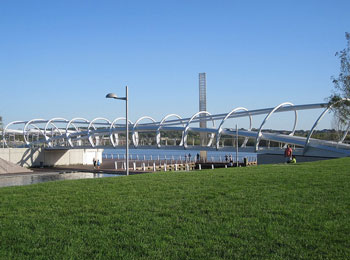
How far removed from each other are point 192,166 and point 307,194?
4427 centimetres

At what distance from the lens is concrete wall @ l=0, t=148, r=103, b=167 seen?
55.1 m

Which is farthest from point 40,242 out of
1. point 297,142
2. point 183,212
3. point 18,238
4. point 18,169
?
point 18,169

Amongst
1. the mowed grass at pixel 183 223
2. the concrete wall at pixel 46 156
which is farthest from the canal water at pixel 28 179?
the concrete wall at pixel 46 156

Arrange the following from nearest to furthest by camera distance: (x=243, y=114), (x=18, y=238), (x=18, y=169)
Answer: (x=18, y=238)
(x=18, y=169)
(x=243, y=114)

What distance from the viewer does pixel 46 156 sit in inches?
2367

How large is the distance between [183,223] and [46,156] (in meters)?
57.8

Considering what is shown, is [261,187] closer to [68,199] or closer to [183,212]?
[183,212]

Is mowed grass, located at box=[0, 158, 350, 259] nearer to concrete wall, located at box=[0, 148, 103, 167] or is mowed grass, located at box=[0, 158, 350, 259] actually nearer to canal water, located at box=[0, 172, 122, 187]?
canal water, located at box=[0, 172, 122, 187]

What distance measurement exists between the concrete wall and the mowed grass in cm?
4932

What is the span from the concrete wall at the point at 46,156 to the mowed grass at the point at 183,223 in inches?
1942

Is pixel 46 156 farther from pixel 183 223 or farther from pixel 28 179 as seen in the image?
pixel 183 223

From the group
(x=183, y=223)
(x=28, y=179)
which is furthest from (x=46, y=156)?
(x=183, y=223)

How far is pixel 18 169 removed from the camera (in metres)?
40.2

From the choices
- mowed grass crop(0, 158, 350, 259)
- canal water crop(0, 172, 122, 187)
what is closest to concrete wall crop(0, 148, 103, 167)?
canal water crop(0, 172, 122, 187)
